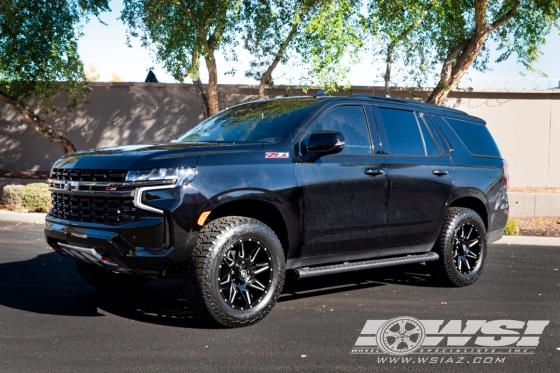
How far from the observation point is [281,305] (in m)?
7.01

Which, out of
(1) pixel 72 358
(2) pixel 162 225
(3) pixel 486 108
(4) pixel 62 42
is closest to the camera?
(1) pixel 72 358

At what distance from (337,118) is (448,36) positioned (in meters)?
12.0

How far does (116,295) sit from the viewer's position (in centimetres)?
730

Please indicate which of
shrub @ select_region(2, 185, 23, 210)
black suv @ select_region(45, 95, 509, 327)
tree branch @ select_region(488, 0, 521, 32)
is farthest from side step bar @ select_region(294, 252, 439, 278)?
shrub @ select_region(2, 185, 23, 210)

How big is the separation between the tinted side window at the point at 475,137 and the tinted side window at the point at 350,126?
61.5 inches

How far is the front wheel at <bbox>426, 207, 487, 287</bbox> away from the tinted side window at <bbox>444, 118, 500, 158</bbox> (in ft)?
2.77

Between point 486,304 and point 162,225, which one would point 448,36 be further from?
point 162,225

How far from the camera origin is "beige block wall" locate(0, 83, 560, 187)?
1909 centimetres

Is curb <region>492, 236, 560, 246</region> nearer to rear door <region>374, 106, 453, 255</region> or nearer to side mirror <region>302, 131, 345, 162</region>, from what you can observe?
rear door <region>374, 106, 453, 255</region>

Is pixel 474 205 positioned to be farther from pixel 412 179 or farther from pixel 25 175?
pixel 25 175

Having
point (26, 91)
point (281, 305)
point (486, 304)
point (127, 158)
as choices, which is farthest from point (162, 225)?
point (26, 91)

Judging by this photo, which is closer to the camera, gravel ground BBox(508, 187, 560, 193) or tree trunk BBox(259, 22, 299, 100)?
tree trunk BBox(259, 22, 299, 100)

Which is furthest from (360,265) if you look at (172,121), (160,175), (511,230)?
(172,121)

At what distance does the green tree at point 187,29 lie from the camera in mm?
15609
